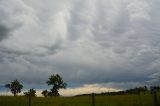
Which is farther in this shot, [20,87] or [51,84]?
[20,87]

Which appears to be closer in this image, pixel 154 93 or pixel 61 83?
pixel 154 93

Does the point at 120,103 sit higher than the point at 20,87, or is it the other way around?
the point at 20,87

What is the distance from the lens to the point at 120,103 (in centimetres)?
4025

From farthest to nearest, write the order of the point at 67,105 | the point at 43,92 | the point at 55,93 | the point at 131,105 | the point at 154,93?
1. the point at 43,92
2. the point at 55,93
3. the point at 67,105
4. the point at 131,105
5. the point at 154,93

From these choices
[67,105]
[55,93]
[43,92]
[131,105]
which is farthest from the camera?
[43,92]

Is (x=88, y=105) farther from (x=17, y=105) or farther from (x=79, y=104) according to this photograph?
(x=17, y=105)

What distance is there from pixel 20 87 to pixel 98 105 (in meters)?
109

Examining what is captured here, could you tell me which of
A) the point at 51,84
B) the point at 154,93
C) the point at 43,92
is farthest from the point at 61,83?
the point at 154,93

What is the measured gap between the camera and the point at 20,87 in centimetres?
14288

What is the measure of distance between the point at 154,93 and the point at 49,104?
22764 millimetres

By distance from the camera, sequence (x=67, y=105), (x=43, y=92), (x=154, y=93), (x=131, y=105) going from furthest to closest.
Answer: (x=43, y=92) → (x=67, y=105) → (x=131, y=105) → (x=154, y=93)

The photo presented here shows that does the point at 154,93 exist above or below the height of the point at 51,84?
below

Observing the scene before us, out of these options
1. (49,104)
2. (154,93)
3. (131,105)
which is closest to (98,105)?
(131,105)

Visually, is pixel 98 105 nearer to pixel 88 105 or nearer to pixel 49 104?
pixel 88 105
